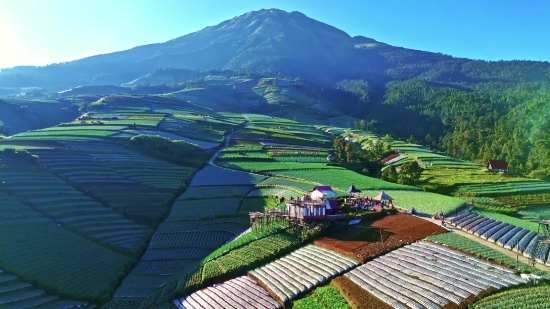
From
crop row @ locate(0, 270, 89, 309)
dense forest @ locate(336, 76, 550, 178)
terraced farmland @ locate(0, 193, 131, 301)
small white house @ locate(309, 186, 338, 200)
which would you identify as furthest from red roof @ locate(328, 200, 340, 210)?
dense forest @ locate(336, 76, 550, 178)

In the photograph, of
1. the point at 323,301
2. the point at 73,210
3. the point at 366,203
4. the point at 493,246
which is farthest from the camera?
the point at 73,210

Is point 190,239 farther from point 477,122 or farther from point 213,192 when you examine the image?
point 477,122

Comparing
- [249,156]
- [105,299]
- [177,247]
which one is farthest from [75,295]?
[249,156]

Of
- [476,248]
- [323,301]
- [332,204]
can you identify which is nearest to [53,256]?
[323,301]

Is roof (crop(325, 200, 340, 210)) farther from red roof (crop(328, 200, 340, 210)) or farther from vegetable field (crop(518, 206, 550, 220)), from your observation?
vegetable field (crop(518, 206, 550, 220))

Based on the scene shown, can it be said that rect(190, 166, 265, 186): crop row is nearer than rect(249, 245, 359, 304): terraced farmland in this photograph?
No

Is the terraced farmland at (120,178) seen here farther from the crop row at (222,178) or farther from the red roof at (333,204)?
the red roof at (333,204)

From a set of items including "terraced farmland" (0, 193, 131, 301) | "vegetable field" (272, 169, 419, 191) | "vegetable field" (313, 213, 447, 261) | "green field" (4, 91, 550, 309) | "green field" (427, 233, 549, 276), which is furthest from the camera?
"vegetable field" (272, 169, 419, 191)
